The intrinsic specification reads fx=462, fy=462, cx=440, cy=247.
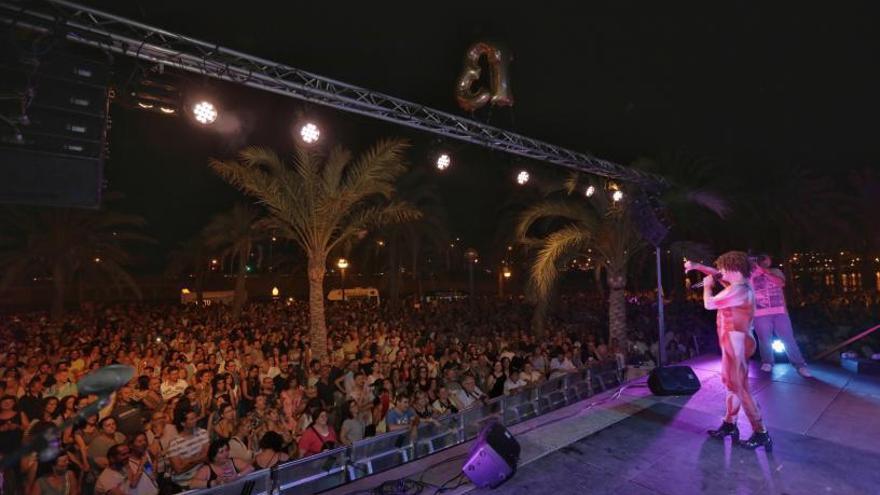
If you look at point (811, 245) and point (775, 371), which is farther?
point (811, 245)

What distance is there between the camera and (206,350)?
10.2 meters

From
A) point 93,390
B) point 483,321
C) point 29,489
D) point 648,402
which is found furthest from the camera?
point 483,321

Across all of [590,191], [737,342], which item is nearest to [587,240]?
[590,191]

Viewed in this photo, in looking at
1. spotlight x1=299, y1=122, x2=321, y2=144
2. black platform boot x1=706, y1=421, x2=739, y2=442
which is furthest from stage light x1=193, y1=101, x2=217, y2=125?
black platform boot x1=706, y1=421, x2=739, y2=442

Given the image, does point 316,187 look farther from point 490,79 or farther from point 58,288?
point 58,288

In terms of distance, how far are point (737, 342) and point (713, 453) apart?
3.69 ft

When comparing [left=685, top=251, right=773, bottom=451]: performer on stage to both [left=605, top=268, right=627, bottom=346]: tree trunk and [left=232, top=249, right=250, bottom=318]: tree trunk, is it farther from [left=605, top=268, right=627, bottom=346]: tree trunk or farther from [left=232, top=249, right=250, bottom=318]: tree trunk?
[left=232, top=249, right=250, bottom=318]: tree trunk

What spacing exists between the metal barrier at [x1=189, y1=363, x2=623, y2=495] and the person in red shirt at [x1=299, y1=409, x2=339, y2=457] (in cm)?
107

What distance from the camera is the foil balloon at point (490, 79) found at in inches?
299

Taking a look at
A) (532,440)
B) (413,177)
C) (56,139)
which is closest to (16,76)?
(56,139)

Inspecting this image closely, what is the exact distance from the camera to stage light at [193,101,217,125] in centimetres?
616

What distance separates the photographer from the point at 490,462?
395 cm

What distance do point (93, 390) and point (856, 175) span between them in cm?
2620

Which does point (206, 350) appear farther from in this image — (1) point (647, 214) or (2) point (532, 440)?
(1) point (647, 214)
